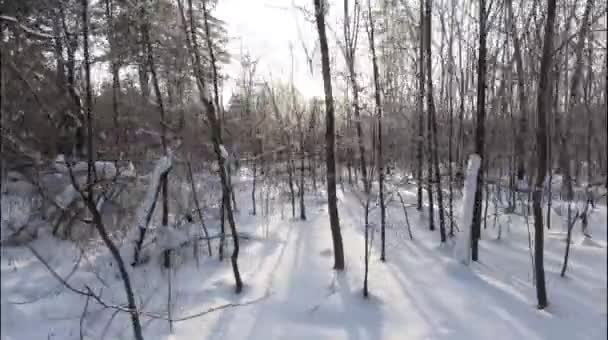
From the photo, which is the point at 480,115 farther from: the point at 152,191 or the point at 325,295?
the point at 152,191

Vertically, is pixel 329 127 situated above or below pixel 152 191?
above

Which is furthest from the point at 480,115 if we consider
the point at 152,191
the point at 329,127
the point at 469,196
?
the point at 152,191

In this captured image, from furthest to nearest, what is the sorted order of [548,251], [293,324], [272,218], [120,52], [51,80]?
[272,218], [120,52], [548,251], [293,324], [51,80]

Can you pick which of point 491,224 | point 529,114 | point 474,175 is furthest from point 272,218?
point 529,114

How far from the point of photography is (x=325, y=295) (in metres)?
6.13

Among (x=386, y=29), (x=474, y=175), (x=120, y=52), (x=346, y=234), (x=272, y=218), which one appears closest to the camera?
(x=474, y=175)

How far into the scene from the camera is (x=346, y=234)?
9125mm

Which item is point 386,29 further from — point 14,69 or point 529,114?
point 14,69

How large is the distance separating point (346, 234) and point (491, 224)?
11.3ft

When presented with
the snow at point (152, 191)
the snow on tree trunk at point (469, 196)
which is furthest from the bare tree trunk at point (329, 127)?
the snow at point (152, 191)

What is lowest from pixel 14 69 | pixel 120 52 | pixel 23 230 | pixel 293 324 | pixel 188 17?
pixel 293 324

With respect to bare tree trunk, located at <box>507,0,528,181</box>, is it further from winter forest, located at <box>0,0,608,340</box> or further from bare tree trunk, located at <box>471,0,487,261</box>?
bare tree trunk, located at <box>471,0,487,261</box>

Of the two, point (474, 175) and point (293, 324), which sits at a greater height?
point (474, 175)

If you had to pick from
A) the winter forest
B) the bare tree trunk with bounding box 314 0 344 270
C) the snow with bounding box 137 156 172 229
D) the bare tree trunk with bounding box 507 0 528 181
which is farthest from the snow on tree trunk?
the snow with bounding box 137 156 172 229
